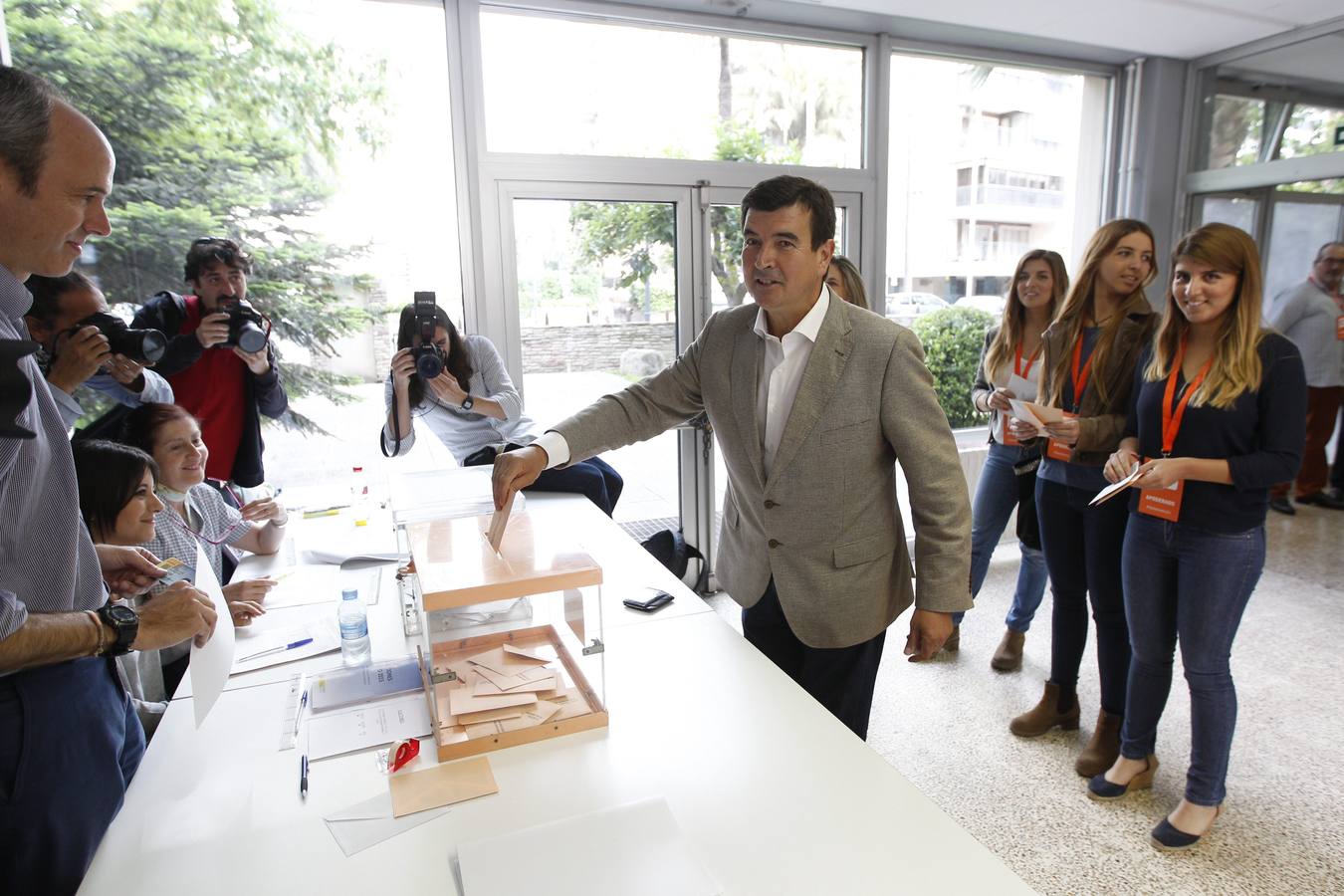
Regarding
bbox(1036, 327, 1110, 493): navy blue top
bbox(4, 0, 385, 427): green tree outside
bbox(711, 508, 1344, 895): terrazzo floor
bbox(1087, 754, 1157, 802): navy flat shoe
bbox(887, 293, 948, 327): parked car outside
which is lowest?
bbox(711, 508, 1344, 895): terrazzo floor

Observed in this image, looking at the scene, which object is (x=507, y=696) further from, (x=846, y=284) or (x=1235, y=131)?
(x=1235, y=131)

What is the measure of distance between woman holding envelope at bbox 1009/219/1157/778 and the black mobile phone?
132 cm

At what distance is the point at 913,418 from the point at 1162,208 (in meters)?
4.17

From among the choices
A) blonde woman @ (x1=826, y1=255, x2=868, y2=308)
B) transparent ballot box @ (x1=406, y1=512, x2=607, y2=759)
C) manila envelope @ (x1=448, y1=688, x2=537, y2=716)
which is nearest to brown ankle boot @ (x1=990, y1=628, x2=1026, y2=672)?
blonde woman @ (x1=826, y1=255, x2=868, y2=308)

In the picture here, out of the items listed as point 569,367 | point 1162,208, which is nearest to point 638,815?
point 569,367

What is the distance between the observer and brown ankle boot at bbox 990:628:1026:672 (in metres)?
3.11

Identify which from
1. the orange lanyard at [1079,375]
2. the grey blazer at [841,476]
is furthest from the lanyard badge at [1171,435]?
the grey blazer at [841,476]

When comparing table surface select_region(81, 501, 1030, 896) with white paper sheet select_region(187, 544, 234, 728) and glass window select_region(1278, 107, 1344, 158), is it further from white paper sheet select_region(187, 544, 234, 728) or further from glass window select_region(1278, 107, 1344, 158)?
glass window select_region(1278, 107, 1344, 158)

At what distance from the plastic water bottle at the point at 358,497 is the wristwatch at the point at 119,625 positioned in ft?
5.08

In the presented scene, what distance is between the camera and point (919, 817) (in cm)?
110

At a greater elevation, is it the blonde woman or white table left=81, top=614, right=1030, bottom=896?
the blonde woman

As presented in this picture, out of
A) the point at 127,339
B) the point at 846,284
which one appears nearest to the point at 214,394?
the point at 127,339

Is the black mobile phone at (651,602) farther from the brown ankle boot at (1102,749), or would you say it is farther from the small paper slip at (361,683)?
the brown ankle boot at (1102,749)

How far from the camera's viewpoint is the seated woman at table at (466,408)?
2.71m
